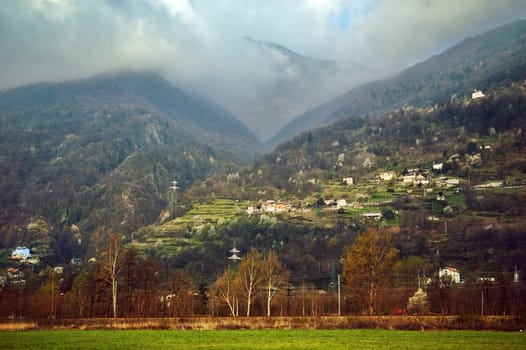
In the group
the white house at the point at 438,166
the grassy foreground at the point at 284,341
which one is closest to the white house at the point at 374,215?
the white house at the point at 438,166

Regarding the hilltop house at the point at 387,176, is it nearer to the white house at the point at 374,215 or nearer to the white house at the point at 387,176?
the white house at the point at 387,176

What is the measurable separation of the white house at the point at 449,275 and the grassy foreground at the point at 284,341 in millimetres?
57720

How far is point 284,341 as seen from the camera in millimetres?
39656

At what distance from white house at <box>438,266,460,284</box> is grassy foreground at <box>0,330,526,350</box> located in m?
57.7

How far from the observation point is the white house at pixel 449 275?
331 feet

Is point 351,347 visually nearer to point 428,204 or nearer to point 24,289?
point 24,289

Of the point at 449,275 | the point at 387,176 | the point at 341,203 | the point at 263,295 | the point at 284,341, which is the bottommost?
the point at 263,295

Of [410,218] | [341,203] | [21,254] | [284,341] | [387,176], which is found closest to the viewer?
[284,341]

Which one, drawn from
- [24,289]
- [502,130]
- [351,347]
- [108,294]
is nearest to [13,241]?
[24,289]

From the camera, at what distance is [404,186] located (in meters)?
176

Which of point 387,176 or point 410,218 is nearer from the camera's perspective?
point 410,218

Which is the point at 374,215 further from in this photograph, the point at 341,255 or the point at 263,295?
the point at 263,295

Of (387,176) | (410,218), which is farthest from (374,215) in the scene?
(387,176)

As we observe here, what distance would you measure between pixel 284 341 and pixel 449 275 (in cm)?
7268
